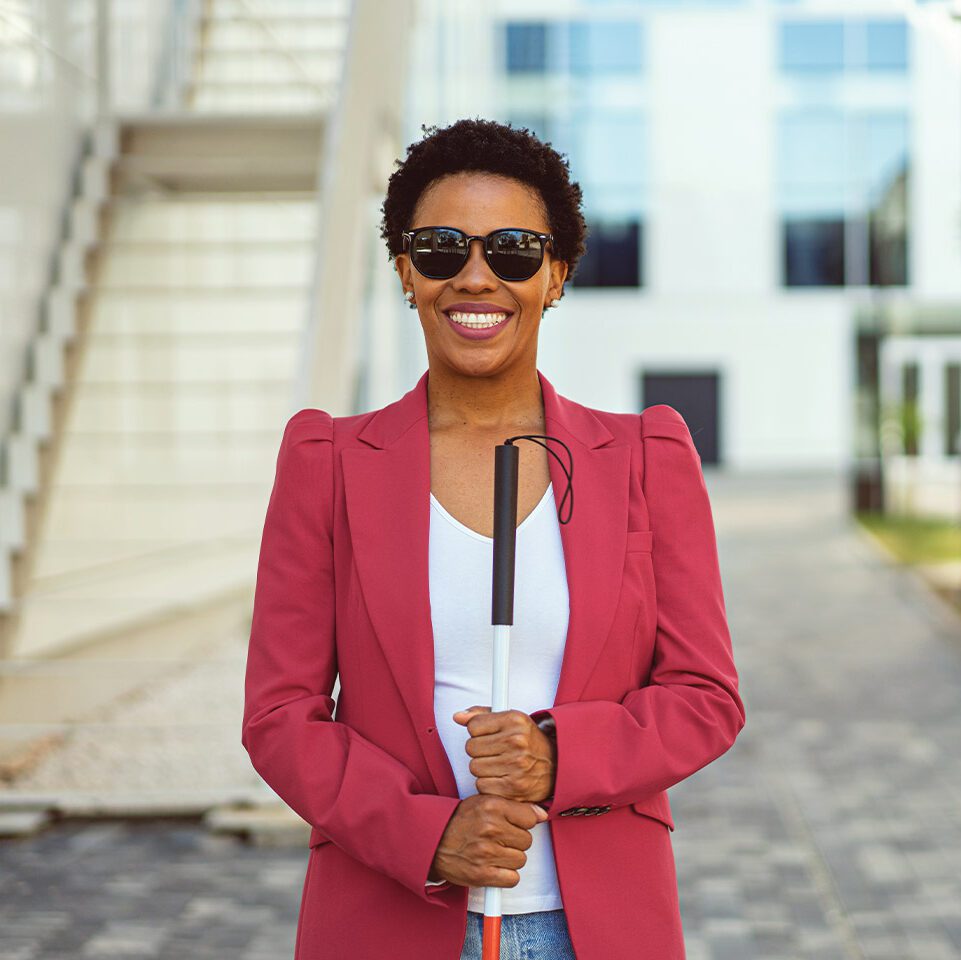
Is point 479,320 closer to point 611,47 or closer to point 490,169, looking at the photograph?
point 490,169

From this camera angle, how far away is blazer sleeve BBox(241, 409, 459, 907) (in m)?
1.71

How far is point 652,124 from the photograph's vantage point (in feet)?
108

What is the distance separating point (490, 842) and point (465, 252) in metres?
0.75

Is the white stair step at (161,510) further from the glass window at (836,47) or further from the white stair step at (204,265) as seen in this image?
the glass window at (836,47)

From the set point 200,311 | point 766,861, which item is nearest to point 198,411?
point 200,311

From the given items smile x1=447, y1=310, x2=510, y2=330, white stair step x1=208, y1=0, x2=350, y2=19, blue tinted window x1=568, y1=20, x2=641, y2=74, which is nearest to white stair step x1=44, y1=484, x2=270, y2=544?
white stair step x1=208, y1=0, x2=350, y2=19

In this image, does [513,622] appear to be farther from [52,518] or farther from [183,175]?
[183,175]

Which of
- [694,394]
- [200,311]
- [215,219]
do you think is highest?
[215,219]

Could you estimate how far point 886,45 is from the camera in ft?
106

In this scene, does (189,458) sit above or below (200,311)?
below

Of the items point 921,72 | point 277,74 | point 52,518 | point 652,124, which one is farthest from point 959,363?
point 52,518

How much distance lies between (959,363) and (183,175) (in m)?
26.6

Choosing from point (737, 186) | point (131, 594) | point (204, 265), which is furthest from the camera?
point (737, 186)

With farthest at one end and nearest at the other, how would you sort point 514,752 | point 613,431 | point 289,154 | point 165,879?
point 289,154, point 165,879, point 613,431, point 514,752
